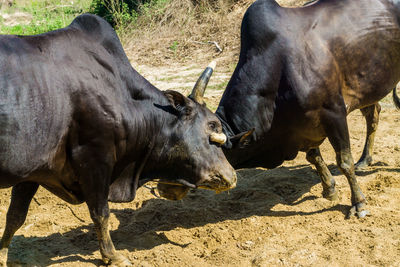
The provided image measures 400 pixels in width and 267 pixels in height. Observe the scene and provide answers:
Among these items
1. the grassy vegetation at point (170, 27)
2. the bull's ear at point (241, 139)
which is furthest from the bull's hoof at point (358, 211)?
the grassy vegetation at point (170, 27)

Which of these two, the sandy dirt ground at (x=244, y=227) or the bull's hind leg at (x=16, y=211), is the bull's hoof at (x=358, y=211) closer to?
the sandy dirt ground at (x=244, y=227)

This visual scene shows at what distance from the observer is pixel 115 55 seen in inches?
175

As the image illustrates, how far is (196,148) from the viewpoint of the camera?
4.65 m

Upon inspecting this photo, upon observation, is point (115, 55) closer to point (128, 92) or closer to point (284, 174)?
point (128, 92)

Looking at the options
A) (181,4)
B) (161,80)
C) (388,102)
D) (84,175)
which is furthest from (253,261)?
(181,4)

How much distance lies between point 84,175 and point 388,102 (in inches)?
237

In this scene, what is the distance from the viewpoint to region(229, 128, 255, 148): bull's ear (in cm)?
489

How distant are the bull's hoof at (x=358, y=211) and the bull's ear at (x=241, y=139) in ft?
3.95

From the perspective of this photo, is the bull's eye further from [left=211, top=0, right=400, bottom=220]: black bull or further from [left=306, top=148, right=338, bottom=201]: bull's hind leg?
[left=306, top=148, right=338, bottom=201]: bull's hind leg

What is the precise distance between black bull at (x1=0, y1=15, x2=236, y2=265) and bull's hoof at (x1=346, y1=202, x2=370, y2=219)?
1320 mm

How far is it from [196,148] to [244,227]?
100 cm

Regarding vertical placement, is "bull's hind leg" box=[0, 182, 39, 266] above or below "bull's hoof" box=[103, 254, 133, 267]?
above

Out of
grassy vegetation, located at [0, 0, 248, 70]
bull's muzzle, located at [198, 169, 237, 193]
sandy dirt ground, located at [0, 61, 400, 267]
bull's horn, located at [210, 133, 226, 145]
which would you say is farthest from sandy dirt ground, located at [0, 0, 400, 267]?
grassy vegetation, located at [0, 0, 248, 70]

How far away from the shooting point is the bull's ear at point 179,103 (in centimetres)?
463
